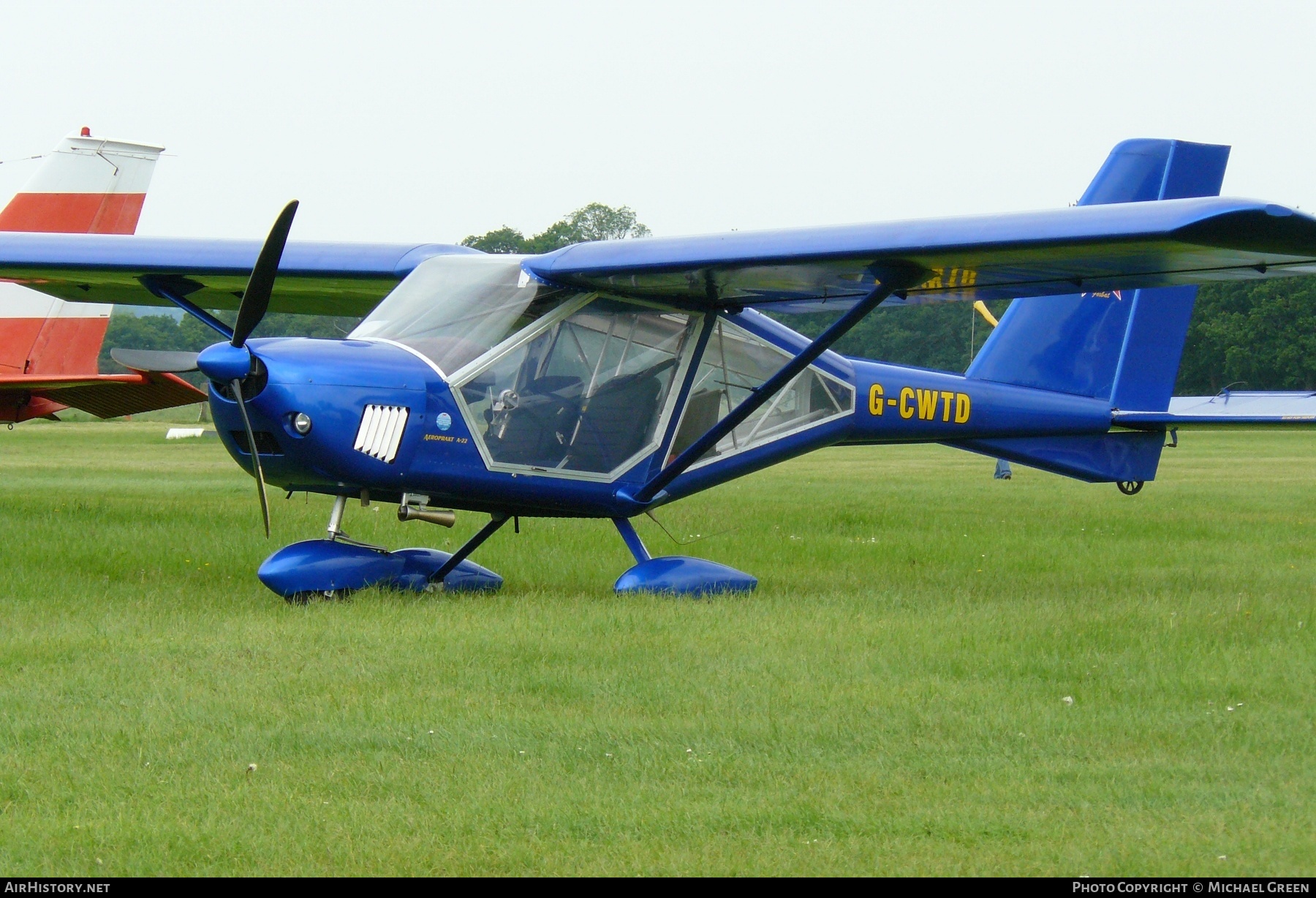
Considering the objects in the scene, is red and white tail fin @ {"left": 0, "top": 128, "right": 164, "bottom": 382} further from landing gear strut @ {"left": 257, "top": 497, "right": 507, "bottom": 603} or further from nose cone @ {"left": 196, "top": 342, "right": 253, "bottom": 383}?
nose cone @ {"left": 196, "top": 342, "right": 253, "bottom": 383}

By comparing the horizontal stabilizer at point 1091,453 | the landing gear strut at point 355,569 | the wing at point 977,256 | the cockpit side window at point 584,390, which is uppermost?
the wing at point 977,256

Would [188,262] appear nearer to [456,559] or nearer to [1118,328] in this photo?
[456,559]

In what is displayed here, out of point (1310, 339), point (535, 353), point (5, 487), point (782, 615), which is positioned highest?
point (1310, 339)

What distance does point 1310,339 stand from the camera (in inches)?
2785

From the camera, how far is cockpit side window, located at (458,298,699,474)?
8.80 metres

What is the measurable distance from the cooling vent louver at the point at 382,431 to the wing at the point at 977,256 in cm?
140

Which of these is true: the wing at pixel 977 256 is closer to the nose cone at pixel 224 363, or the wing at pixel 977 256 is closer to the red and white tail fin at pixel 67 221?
the nose cone at pixel 224 363

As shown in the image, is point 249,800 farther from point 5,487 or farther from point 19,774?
point 5,487

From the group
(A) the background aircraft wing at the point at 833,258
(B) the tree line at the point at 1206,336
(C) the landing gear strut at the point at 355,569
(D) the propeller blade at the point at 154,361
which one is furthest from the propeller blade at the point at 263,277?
(B) the tree line at the point at 1206,336

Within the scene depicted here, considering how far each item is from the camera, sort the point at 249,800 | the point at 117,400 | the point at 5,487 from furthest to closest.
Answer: the point at 5,487 < the point at 117,400 < the point at 249,800

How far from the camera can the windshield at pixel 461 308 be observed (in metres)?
8.72

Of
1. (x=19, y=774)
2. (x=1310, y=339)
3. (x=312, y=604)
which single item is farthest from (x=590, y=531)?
(x=1310, y=339)

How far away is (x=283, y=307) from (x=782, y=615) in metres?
7.22

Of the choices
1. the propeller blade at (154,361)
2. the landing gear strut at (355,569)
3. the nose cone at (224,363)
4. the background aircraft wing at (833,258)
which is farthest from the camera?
the landing gear strut at (355,569)
